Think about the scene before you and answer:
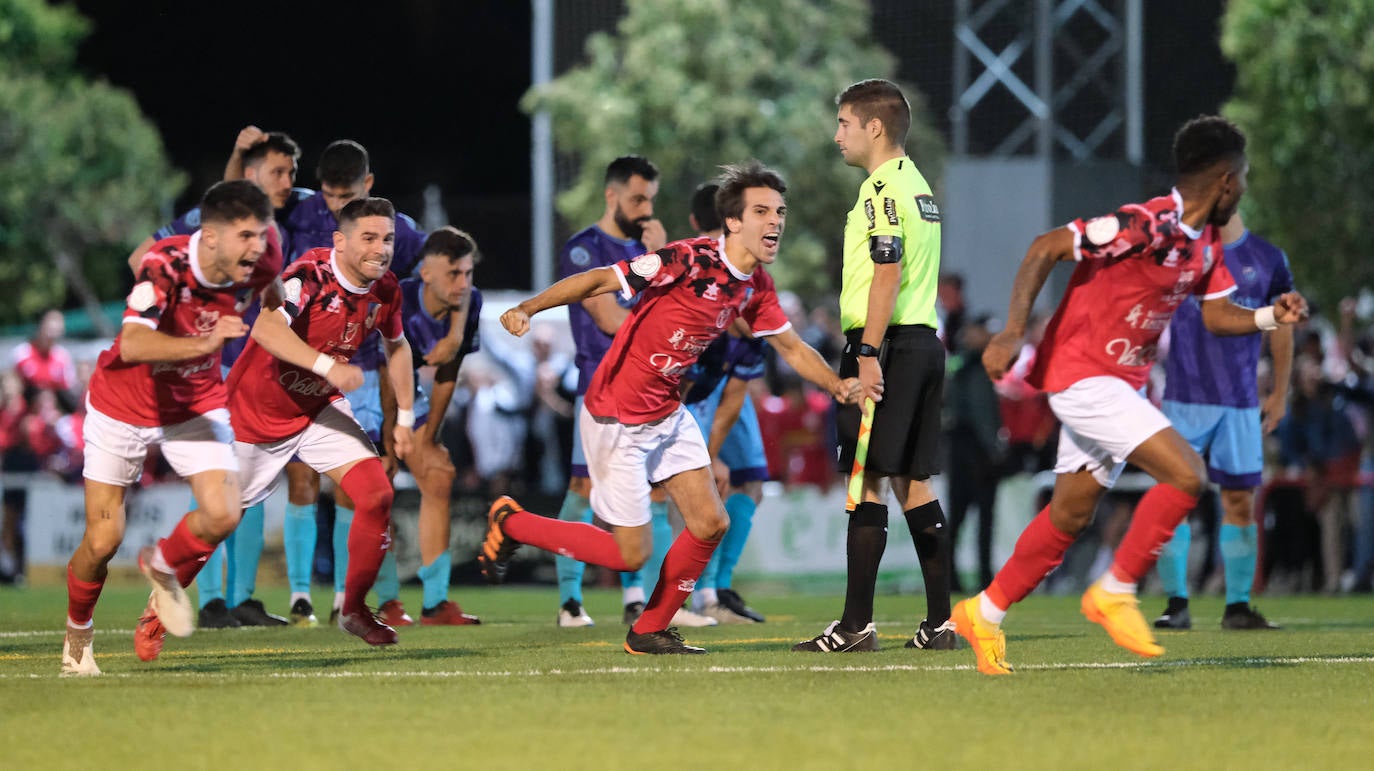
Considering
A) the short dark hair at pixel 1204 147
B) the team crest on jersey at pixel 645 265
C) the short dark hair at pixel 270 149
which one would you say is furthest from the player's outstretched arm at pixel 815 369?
the short dark hair at pixel 270 149

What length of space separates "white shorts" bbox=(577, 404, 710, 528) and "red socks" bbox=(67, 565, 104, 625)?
84.1 inches

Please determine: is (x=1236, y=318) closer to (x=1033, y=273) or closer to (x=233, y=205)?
(x=1033, y=273)

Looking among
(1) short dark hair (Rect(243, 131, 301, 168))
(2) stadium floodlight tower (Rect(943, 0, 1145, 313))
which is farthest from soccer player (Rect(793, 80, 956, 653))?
(2) stadium floodlight tower (Rect(943, 0, 1145, 313))

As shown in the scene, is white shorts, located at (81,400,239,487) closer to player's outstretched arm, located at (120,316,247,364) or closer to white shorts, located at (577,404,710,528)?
player's outstretched arm, located at (120,316,247,364)

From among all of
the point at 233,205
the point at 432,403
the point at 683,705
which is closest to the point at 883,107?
the point at 233,205

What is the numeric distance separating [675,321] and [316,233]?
3.24m

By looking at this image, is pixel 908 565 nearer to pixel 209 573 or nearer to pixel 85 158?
Result: pixel 209 573

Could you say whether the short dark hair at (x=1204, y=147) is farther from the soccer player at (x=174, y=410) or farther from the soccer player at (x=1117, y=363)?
the soccer player at (x=174, y=410)

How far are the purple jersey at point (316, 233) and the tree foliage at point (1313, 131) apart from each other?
82.0ft

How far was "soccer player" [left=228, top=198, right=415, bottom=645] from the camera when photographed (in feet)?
27.3

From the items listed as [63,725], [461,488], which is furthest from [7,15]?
[63,725]

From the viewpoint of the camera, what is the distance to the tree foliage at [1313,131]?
108 ft

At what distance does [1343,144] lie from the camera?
33.4m

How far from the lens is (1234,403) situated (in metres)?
10.5
